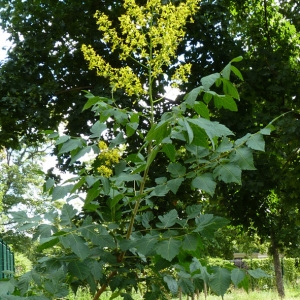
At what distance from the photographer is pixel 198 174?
173 cm

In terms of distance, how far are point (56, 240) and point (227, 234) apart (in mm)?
12045

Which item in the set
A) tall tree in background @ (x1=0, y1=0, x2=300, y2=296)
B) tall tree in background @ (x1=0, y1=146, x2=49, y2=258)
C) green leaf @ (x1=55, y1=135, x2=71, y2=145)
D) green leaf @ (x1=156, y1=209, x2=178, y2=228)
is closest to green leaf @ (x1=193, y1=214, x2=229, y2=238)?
green leaf @ (x1=156, y1=209, x2=178, y2=228)

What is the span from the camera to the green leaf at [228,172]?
5.40 feet

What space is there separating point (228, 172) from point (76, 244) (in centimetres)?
49

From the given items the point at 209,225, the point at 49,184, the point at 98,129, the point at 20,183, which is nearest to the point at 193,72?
the point at 98,129

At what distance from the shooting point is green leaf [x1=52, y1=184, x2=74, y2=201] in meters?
1.80

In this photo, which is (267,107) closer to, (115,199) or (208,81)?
(208,81)

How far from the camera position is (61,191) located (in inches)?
71.5

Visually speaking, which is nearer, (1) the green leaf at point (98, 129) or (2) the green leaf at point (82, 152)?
(2) the green leaf at point (82, 152)

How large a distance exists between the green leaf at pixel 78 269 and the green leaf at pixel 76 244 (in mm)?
85

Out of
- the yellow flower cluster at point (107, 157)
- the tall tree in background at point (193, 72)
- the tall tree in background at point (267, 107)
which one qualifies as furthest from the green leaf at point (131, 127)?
the tall tree in background at point (193, 72)

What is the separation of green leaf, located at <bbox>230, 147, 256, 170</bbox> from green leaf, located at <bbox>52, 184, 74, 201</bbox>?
0.52 metres

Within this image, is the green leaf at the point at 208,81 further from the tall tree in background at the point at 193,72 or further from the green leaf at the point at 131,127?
the tall tree in background at the point at 193,72

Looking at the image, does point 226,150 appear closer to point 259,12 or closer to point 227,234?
point 259,12
